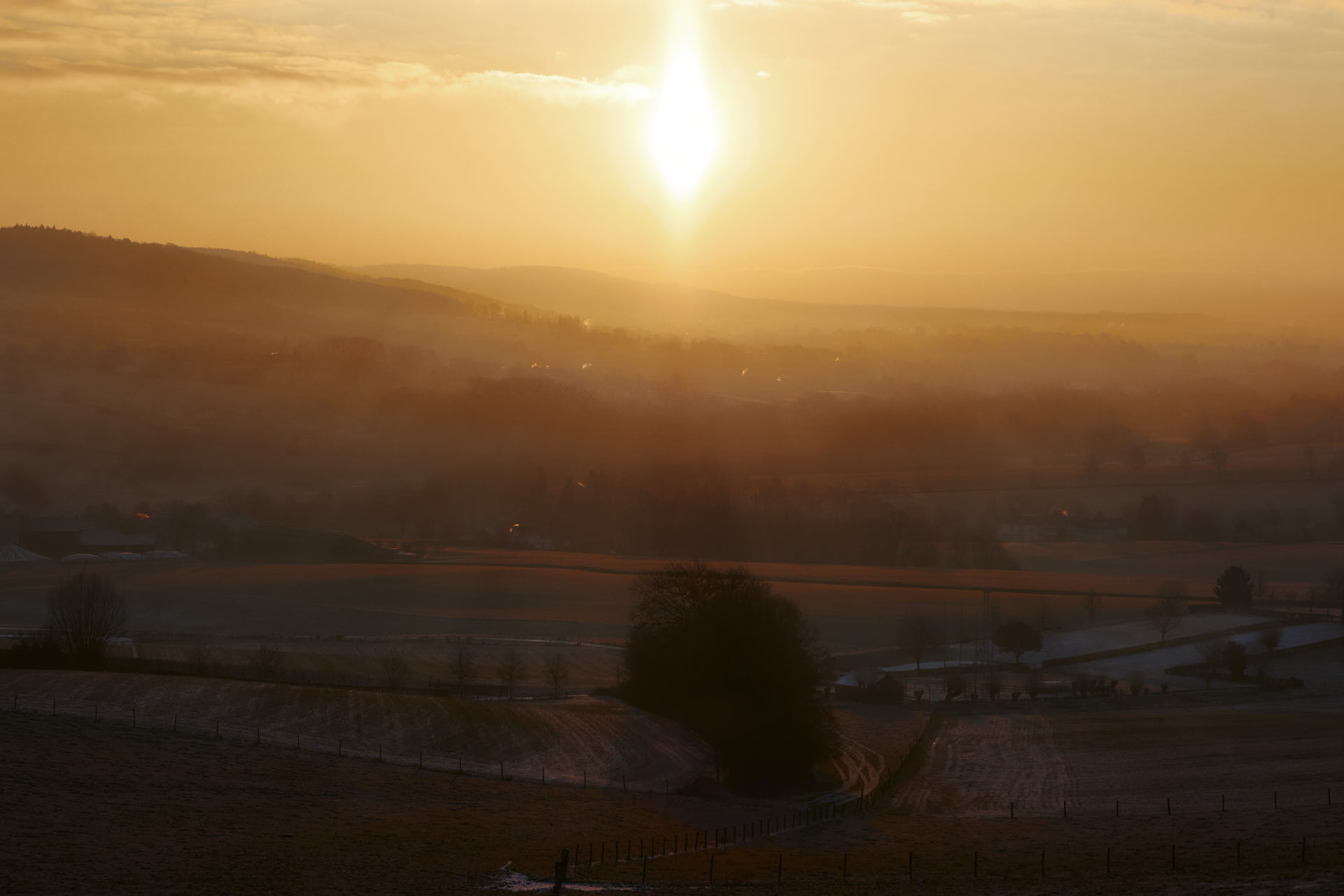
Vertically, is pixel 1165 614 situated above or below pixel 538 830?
above

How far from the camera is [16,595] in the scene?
245 ft

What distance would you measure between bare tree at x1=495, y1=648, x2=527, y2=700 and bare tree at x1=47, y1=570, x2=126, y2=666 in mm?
14665

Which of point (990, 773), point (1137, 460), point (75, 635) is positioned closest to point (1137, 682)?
point (990, 773)

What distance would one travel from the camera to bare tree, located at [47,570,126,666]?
47531 millimetres

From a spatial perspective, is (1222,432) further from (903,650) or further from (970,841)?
(970,841)

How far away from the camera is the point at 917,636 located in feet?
234

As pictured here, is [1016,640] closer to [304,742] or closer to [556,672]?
[556,672]

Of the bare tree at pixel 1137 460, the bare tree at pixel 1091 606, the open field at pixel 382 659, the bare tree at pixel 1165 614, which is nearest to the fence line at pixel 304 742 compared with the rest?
the open field at pixel 382 659

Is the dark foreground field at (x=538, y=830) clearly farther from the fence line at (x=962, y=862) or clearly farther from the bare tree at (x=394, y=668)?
the bare tree at (x=394, y=668)

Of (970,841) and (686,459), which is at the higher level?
(686,459)

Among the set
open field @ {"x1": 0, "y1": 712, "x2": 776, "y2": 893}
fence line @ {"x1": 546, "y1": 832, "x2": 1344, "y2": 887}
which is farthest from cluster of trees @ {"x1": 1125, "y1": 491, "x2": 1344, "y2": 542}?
fence line @ {"x1": 546, "y1": 832, "x2": 1344, "y2": 887}

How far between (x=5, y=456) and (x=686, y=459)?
215ft

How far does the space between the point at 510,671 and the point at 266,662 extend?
9.51 metres

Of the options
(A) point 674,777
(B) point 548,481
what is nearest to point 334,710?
(A) point 674,777
